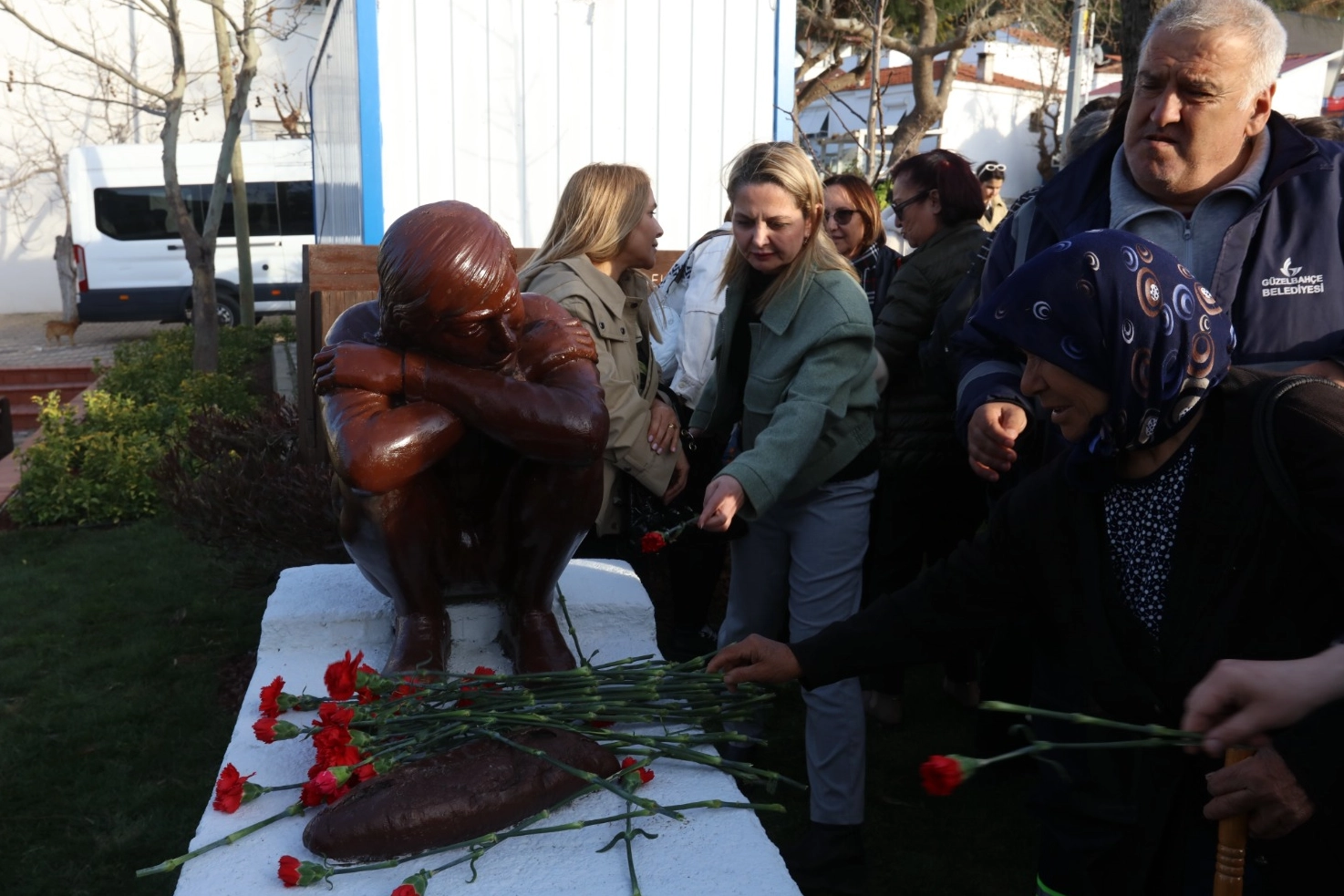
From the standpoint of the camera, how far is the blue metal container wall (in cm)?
661

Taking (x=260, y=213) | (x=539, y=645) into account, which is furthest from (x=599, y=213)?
(x=260, y=213)

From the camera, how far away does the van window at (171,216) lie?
1869cm

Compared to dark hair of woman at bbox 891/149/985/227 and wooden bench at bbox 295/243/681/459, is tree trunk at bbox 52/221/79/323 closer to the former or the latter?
wooden bench at bbox 295/243/681/459

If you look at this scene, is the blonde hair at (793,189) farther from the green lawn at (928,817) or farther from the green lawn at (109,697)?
the green lawn at (109,697)

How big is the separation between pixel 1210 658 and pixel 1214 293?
935mm

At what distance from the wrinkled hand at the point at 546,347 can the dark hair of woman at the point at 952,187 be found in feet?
7.27

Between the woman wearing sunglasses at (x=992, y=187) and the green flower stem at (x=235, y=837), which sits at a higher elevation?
the woman wearing sunglasses at (x=992, y=187)

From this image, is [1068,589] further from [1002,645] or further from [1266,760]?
[1002,645]

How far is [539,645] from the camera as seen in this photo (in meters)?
2.85

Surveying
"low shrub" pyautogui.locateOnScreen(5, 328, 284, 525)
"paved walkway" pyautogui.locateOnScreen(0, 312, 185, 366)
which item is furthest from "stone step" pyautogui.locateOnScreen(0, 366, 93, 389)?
"low shrub" pyautogui.locateOnScreen(5, 328, 284, 525)

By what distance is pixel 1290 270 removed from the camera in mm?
2465

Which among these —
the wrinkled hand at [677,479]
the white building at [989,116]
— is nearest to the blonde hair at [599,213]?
the wrinkled hand at [677,479]

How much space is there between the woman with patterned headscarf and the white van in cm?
1776

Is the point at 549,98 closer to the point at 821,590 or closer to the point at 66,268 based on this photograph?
the point at 821,590
